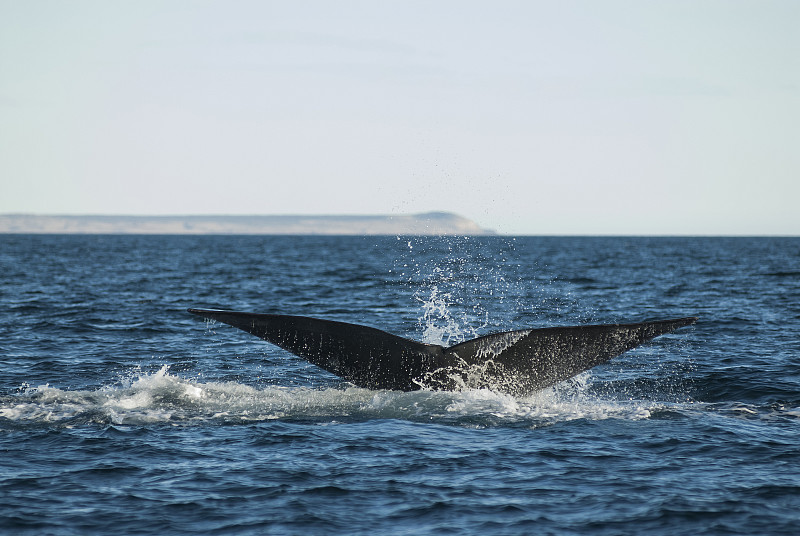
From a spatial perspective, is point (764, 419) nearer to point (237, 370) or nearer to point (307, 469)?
point (307, 469)

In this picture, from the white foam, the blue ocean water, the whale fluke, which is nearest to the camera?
the blue ocean water

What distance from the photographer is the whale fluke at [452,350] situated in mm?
9891

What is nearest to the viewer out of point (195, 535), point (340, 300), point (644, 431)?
point (195, 535)

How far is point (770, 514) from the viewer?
770 centimetres

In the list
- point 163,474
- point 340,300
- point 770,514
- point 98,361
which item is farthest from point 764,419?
point 340,300

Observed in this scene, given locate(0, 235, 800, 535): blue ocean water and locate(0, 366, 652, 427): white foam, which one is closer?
locate(0, 235, 800, 535): blue ocean water

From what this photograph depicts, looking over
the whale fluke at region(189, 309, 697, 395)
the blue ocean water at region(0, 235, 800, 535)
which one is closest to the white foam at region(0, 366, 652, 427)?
the blue ocean water at region(0, 235, 800, 535)

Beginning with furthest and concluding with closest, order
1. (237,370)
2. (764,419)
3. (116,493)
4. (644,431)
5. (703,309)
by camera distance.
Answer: (703,309) → (237,370) → (764,419) → (644,431) → (116,493)

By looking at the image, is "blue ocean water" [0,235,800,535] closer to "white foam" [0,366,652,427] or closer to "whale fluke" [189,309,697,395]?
"white foam" [0,366,652,427]

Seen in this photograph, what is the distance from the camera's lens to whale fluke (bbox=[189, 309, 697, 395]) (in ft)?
32.4

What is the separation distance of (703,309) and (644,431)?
61.9 feet

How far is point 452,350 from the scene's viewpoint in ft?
34.0

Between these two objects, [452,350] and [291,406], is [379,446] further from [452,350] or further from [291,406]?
[291,406]

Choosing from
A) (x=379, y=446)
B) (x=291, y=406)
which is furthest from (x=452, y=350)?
(x=291, y=406)
